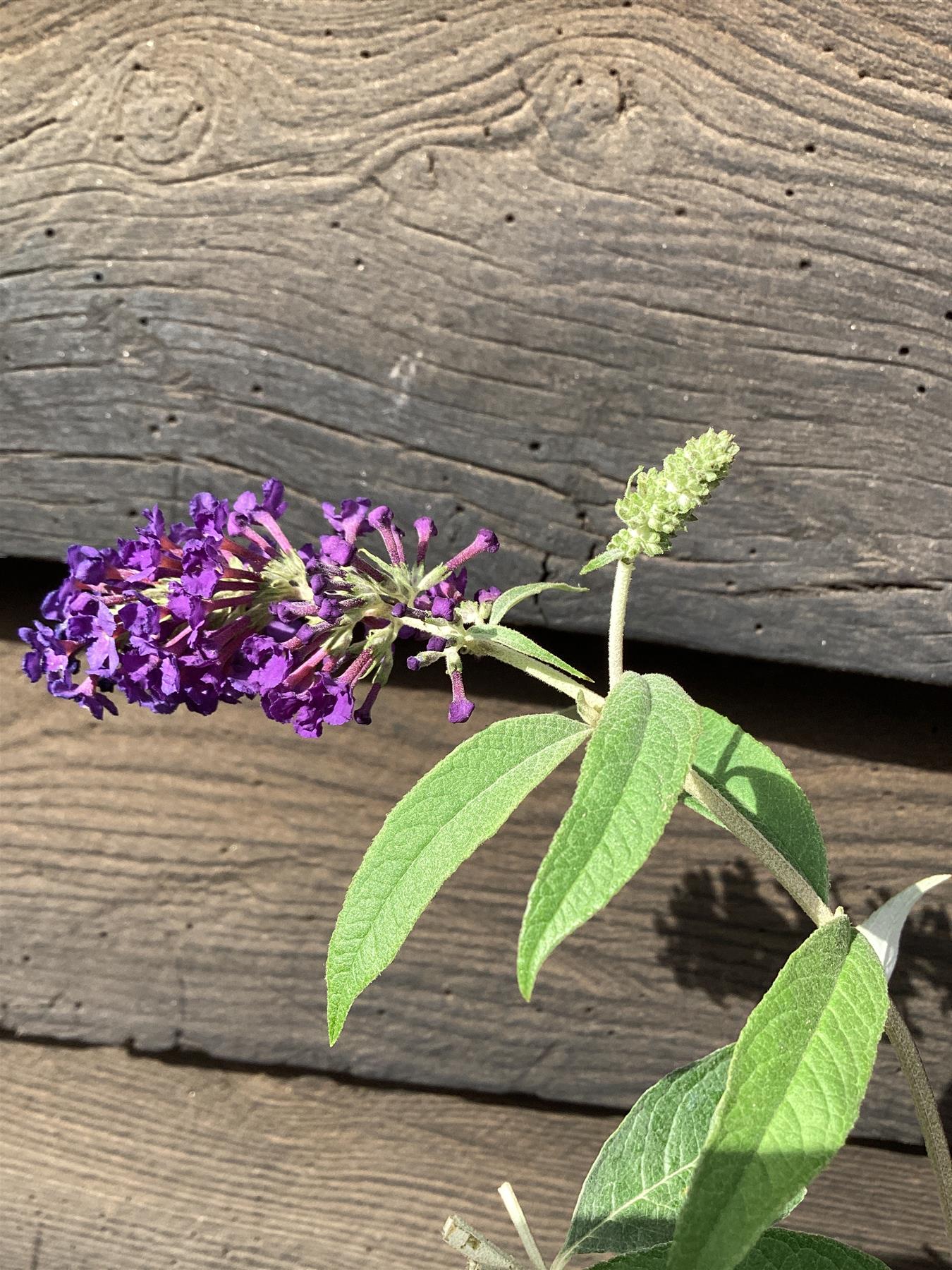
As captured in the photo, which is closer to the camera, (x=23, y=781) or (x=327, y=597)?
(x=327, y=597)

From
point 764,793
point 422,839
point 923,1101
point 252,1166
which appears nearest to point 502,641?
point 422,839

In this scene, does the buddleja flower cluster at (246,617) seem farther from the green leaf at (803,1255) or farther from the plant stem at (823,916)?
the green leaf at (803,1255)

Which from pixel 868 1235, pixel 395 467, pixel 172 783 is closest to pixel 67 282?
pixel 395 467

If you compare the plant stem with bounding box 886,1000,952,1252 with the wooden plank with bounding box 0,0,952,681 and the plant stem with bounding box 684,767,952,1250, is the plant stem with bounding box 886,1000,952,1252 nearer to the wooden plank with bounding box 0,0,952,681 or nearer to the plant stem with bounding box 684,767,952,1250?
the plant stem with bounding box 684,767,952,1250

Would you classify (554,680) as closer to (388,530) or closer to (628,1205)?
(388,530)

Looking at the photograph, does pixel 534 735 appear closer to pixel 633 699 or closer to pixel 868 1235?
pixel 633 699

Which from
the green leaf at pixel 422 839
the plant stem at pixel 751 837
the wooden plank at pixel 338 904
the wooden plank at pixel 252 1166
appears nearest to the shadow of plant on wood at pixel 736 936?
the wooden plank at pixel 338 904
